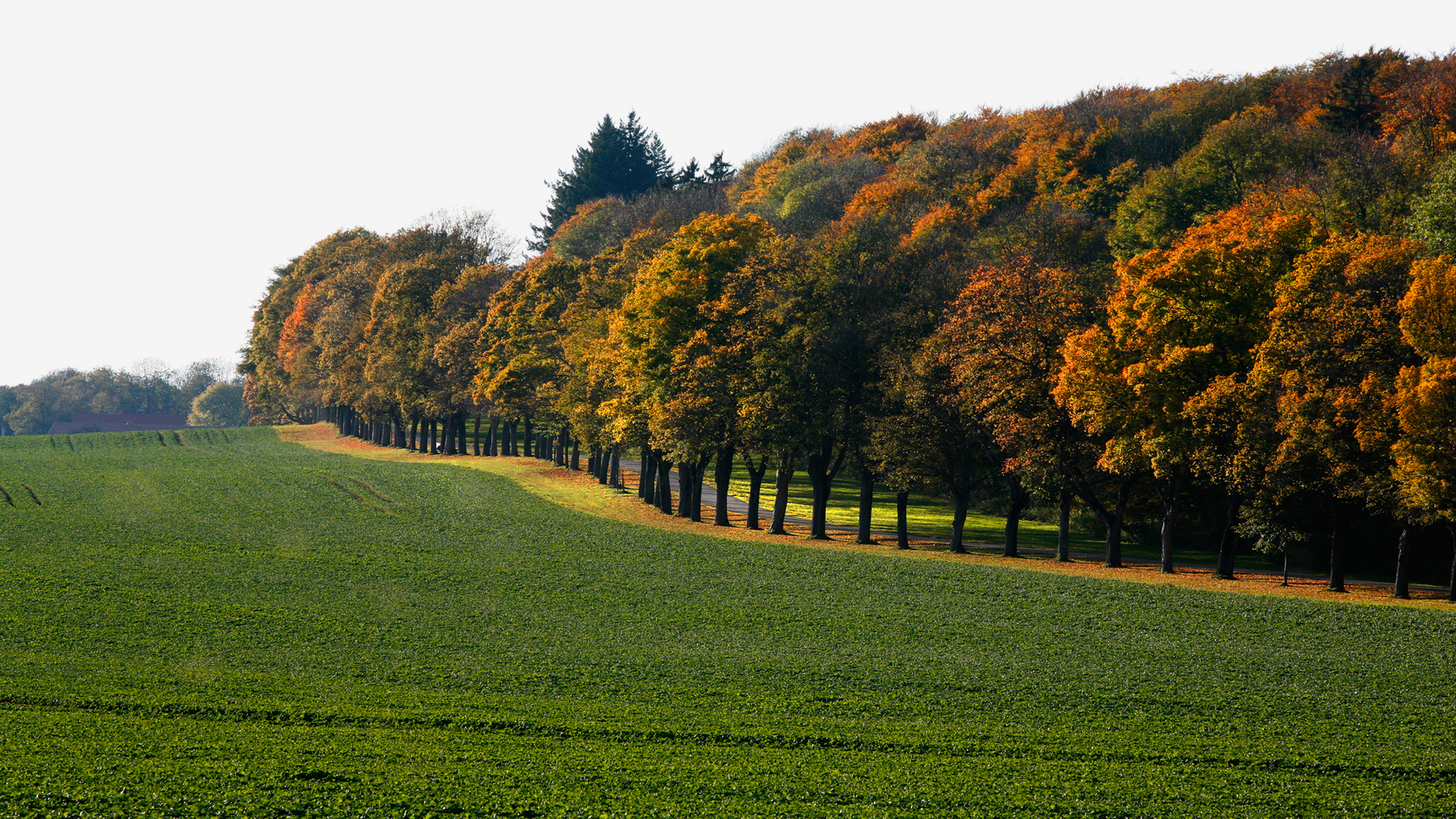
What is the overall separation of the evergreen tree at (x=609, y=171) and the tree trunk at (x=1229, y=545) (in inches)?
4753

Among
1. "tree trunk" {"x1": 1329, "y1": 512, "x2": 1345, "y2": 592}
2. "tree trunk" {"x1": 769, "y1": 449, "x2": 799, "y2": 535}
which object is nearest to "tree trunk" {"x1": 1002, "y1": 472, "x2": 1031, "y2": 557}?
"tree trunk" {"x1": 769, "y1": 449, "x2": 799, "y2": 535}

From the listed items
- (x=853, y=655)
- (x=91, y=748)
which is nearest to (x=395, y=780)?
(x=91, y=748)

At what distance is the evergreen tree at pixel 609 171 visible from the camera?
160m

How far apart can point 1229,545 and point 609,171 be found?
127 metres

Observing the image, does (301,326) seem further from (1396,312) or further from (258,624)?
(1396,312)

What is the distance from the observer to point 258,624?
37.1m

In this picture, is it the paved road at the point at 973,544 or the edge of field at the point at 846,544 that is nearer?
the edge of field at the point at 846,544

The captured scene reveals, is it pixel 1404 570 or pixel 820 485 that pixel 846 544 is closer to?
pixel 820 485

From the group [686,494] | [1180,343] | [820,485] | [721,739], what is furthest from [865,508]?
[721,739]

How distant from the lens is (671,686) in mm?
30062

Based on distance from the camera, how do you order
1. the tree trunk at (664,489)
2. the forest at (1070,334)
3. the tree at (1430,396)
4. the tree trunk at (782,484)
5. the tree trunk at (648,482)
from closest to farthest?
1. the tree at (1430,396)
2. the forest at (1070,334)
3. the tree trunk at (782,484)
4. the tree trunk at (664,489)
5. the tree trunk at (648,482)

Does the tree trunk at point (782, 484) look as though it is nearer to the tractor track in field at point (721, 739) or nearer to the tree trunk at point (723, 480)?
the tree trunk at point (723, 480)

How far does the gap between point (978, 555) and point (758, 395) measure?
16.4m

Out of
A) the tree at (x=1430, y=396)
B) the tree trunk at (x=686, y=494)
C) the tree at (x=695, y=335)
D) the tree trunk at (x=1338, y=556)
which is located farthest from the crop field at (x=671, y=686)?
the tree trunk at (x=686, y=494)
